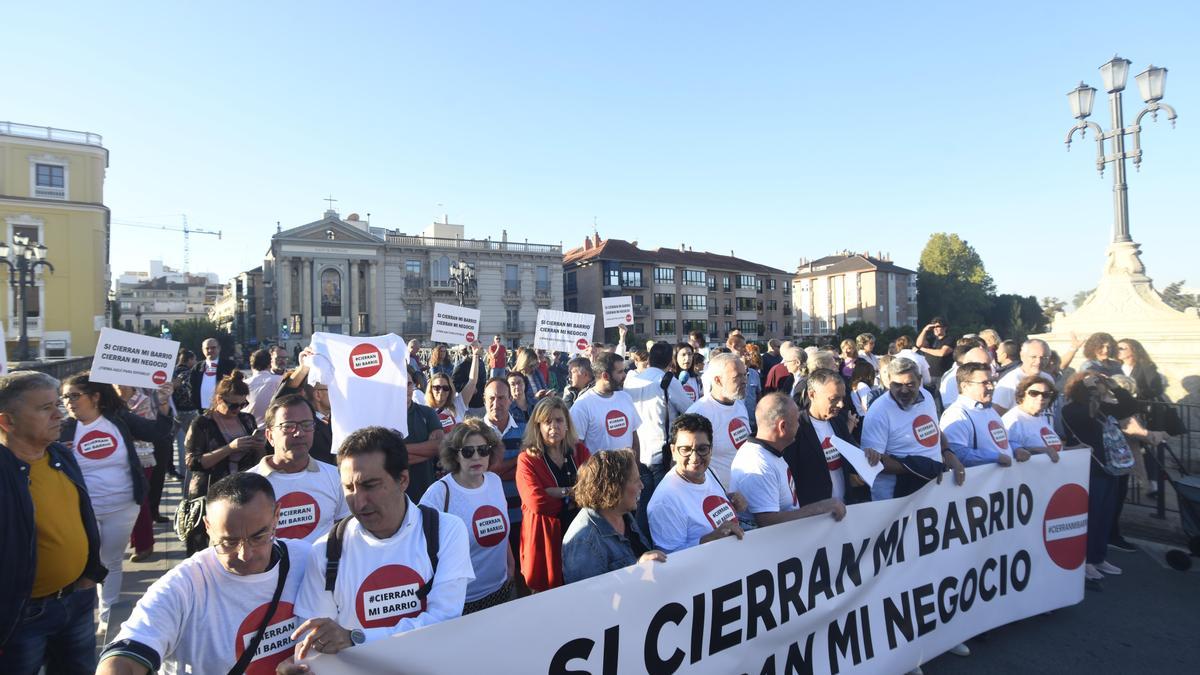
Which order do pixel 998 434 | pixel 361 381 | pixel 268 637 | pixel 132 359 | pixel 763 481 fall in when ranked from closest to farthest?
pixel 268 637
pixel 763 481
pixel 361 381
pixel 998 434
pixel 132 359

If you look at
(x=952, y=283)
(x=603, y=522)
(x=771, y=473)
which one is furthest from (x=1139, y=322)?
(x=952, y=283)

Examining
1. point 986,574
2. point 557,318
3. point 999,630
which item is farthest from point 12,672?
point 557,318

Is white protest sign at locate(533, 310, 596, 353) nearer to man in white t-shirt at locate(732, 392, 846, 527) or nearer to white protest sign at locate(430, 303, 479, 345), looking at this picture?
white protest sign at locate(430, 303, 479, 345)

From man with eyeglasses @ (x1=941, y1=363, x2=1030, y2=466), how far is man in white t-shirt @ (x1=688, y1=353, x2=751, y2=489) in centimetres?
154

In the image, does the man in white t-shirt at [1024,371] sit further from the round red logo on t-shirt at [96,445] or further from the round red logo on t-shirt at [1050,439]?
the round red logo on t-shirt at [96,445]

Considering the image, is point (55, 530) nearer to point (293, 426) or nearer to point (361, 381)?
point (293, 426)

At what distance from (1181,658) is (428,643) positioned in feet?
15.5

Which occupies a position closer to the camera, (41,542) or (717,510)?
(41,542)

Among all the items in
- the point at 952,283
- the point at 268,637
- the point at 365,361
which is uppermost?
the point at 952,283

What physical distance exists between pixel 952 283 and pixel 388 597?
74.6m

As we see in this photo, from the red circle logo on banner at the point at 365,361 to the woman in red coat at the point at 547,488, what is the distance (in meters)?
1.31

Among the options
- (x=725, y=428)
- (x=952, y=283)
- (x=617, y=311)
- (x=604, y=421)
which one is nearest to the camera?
(x=725, y=428)

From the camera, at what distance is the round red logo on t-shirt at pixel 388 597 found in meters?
2.35

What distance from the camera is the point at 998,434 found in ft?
15.8
